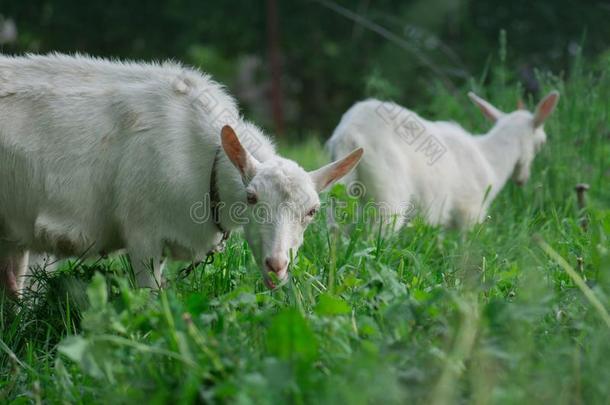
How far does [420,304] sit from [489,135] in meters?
3.89

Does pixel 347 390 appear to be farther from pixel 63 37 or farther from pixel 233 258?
pixel 63 37

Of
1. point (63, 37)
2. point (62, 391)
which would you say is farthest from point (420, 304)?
point (63, 37)

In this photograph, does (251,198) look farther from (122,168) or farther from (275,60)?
(275,60)

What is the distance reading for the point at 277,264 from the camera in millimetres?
3326

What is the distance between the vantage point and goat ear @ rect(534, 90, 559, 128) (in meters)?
6.01

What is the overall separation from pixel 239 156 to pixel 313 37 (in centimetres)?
862

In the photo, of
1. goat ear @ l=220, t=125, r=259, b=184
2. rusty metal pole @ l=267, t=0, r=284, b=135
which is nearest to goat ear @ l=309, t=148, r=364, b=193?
goat ear @ l=220, t=125, r=259, b=184

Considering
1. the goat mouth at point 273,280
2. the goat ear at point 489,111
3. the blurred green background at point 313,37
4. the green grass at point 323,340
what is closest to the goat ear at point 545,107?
the goat ear at point 489,111

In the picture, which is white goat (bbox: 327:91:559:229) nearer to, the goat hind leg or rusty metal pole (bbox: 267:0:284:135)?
the goat hind leg

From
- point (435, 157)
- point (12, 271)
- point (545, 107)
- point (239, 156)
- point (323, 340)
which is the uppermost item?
point (239, 156)

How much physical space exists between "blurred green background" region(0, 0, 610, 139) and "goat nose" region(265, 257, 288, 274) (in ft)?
23.2

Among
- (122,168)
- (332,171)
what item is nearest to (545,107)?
(332,171)

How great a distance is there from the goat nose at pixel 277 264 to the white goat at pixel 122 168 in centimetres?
32

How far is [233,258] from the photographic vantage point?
4074mm
